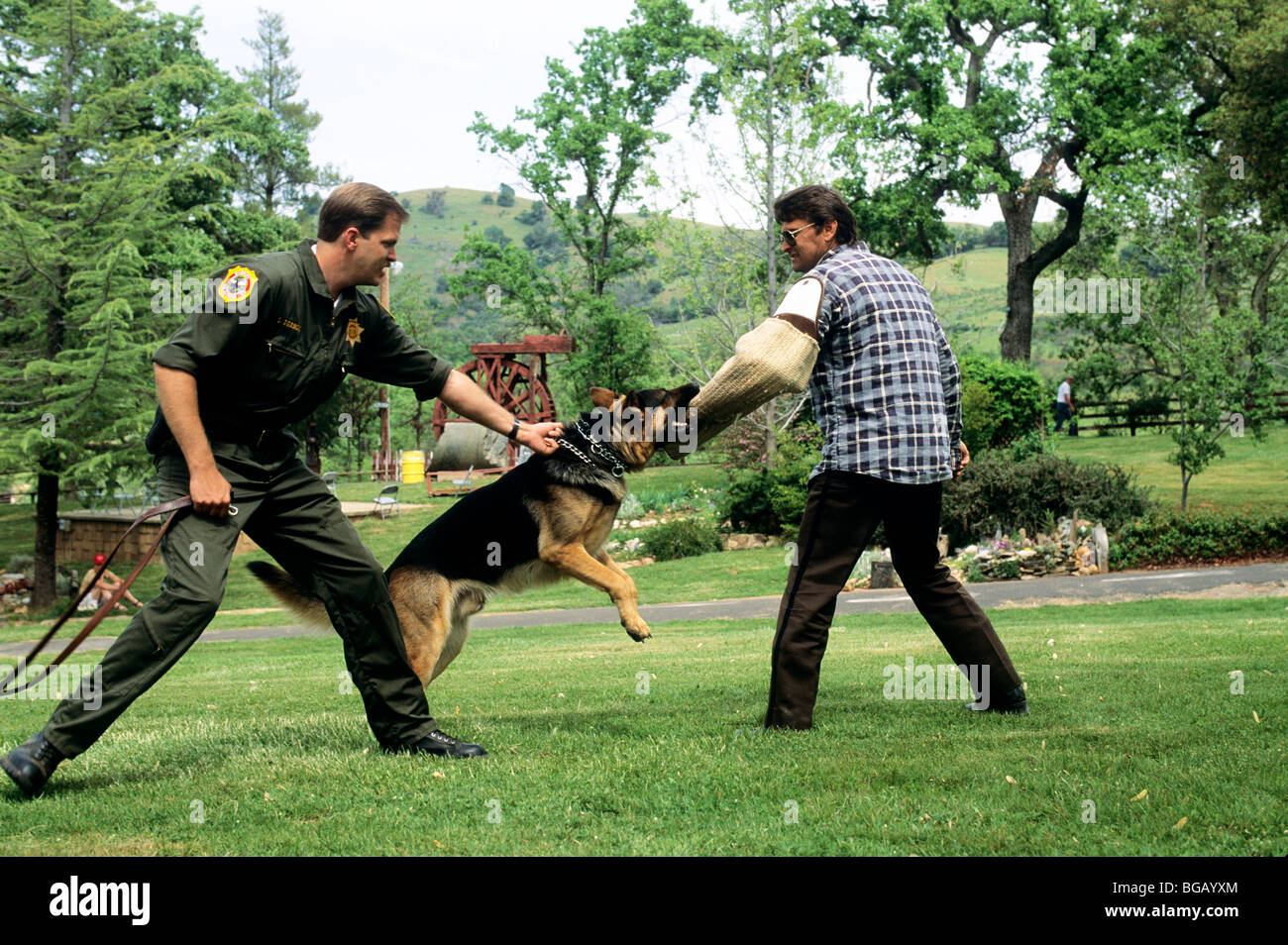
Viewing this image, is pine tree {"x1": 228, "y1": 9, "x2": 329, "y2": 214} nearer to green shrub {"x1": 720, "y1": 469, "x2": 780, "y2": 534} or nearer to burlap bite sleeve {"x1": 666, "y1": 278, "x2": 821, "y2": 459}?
green shrub {"x1": 720, "y1": 469, "x2": 780, "y2": 534}

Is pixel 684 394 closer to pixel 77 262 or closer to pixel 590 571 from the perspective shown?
pixel 590 571

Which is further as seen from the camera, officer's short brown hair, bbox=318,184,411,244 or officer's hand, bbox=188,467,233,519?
officer's short brown hair, bbox=318,184,411,244

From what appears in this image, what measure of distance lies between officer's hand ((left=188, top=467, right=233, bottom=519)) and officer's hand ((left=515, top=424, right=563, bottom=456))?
1.47 metres

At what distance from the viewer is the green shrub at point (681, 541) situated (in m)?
21.4

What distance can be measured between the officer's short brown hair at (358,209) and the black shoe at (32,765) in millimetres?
2391

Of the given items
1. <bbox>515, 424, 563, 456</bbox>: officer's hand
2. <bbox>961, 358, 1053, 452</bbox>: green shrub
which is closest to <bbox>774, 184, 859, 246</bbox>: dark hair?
<bbox>515, 424, 563, 456</bbox>: officer's hand

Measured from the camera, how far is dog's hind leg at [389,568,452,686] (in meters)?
5.17

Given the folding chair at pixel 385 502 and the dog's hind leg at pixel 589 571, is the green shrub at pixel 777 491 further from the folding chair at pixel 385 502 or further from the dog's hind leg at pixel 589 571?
the dog's hind leg at pixel 589 571

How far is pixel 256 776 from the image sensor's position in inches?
169

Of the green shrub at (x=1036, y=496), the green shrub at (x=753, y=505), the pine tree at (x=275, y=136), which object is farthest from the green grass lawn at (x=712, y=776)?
the pine tree at (x=275, y=136)

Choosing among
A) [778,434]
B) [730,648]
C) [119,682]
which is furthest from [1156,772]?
[778,434]

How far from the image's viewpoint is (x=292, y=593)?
16.8 feet
